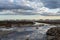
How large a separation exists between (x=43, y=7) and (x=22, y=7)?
0.43 m

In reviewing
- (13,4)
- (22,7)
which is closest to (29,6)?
(22,7)

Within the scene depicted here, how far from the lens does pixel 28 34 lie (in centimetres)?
301

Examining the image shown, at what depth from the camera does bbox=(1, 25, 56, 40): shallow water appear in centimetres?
Answer: 297

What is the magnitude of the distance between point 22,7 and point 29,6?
142 mm

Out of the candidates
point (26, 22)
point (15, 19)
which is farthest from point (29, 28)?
point (15, 19)

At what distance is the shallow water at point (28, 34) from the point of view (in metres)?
2.97

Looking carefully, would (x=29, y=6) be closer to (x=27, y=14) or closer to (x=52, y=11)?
(x=27, y=14)

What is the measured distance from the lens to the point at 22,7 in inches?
118

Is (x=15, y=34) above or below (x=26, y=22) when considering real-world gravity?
below

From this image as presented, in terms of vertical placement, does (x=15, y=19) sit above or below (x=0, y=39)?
above

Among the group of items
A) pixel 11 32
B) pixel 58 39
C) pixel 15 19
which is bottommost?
pixel 58 39

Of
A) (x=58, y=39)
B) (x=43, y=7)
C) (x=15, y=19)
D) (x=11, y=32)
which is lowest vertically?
(x=58, y=39)

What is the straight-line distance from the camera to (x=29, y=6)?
3.01 m

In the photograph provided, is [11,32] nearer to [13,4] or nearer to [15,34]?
[15,34]
